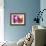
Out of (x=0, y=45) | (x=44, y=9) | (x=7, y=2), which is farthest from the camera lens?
(x=7, y=2)

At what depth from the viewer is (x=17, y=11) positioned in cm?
598

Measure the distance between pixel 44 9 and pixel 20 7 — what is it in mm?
1187

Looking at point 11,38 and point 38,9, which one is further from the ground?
point 38,9

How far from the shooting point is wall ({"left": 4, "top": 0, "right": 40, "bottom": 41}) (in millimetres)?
5945

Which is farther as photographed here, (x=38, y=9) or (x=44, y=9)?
(x=38, y=9)

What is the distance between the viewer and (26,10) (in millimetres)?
6008

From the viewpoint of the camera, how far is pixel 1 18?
598 centimetres

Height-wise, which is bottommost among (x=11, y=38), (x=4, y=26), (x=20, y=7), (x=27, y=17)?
(x=11, y=38)

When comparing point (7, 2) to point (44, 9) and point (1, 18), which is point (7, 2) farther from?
point (44, 9)

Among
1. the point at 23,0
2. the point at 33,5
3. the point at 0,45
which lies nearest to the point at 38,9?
the point at 33,5

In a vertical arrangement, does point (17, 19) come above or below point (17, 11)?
below

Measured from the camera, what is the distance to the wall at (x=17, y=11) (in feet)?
19.5

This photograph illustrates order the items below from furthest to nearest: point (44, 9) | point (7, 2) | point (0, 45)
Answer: point (7, 2), point (44, 9), point (0, 45)

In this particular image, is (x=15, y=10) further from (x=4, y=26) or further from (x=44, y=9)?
(x=44, y=9)
